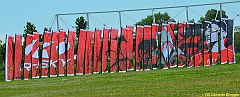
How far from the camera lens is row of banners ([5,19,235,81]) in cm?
2891

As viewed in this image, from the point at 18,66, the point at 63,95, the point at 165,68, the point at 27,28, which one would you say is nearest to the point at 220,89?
the point at 63,95

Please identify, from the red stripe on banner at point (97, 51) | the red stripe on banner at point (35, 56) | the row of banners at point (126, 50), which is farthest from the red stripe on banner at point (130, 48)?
the red stripe on banner at point (35, 56)

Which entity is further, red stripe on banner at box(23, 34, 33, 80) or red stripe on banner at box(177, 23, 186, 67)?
red stripe on banner at box(177, 23, 186, 67)

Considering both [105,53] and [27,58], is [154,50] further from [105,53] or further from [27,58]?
[27,58]

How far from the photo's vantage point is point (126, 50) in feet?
96.3

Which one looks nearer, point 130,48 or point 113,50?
point 113,50

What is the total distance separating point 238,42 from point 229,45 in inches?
279

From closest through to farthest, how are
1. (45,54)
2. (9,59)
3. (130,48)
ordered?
(9,59), (45,54), (130,48)

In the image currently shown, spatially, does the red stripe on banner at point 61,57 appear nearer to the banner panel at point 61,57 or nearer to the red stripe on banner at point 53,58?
the banner panel at point 61,57

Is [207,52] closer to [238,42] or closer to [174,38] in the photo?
[174,38]

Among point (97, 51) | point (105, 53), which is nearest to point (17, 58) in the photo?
point (97, 51)

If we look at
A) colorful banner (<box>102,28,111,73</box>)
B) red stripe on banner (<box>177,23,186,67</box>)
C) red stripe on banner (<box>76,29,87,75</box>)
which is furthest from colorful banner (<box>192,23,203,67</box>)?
red stripe on banner (<box>76,29,87,75</box>)

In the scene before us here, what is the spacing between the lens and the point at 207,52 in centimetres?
2902

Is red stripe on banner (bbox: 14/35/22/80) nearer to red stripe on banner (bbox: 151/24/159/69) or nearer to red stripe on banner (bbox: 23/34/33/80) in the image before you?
red stripe on banner (bbox: 23/34/33/80)
